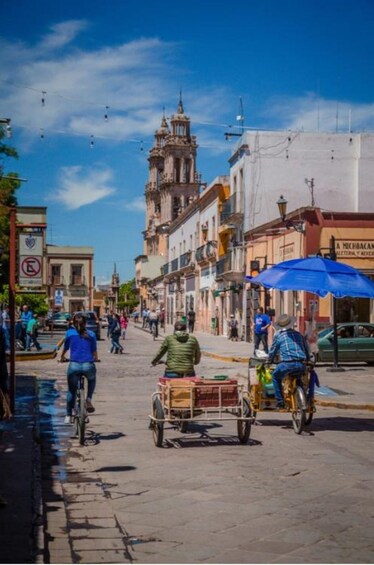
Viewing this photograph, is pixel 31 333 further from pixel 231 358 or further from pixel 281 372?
pixel 281 372

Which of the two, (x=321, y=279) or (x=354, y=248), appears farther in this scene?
(x=354, y=248)

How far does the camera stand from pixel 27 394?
49.0 ft

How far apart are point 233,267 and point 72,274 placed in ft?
173

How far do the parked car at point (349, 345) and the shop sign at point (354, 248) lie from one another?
5.44 meters

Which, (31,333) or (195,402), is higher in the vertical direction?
(31,333)

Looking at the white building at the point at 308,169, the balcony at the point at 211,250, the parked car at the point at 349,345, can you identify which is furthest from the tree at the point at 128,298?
the parked car at the point at 349,345

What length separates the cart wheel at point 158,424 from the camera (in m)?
9.70

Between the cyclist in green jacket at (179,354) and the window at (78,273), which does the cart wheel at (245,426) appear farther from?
the window at (78,273)

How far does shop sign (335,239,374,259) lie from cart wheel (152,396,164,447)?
2049 centimetres

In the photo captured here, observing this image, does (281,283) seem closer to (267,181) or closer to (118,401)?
(118,401)

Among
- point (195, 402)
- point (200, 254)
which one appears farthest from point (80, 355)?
point (200, 254)

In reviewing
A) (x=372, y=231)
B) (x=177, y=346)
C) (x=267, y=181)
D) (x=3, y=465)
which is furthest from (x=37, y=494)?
(x=267, y=181)

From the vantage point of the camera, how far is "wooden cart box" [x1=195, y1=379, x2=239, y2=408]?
9859mm

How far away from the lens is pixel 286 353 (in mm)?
11188
